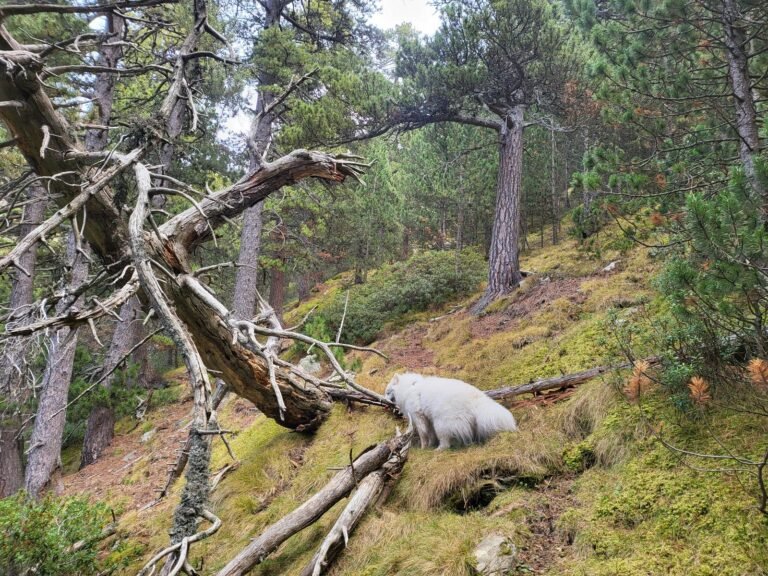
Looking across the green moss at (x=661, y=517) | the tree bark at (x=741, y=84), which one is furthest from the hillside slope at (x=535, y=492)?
the tree bark at (x=741, y=84)

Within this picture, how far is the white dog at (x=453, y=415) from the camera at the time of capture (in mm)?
3711

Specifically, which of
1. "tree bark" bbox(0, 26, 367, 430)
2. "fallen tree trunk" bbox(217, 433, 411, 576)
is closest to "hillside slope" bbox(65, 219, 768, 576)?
"fallen tree trunk" bbox(217, 433, 411, 576)

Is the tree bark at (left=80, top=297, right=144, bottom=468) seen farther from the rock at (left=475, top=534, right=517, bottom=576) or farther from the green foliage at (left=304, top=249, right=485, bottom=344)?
the rock at (left=475, top=534, right=517, bottom=576)

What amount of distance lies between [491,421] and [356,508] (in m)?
1.37

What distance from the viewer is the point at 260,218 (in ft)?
32.8

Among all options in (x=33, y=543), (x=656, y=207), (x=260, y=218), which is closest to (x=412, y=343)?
(x=260, y=218)

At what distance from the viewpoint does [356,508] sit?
310 centimetres

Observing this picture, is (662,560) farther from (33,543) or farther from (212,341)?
(33,543)

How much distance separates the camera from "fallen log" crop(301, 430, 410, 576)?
9.13ft

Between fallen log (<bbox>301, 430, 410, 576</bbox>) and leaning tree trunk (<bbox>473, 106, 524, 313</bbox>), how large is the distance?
22.2ft

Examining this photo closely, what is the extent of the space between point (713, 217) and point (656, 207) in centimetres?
244

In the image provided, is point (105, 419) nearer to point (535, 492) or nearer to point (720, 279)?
point (535, 492)

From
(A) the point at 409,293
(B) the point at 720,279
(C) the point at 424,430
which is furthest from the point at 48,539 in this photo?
(A) the point at 409,293

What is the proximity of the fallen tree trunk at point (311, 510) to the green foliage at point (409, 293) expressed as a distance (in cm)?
770
